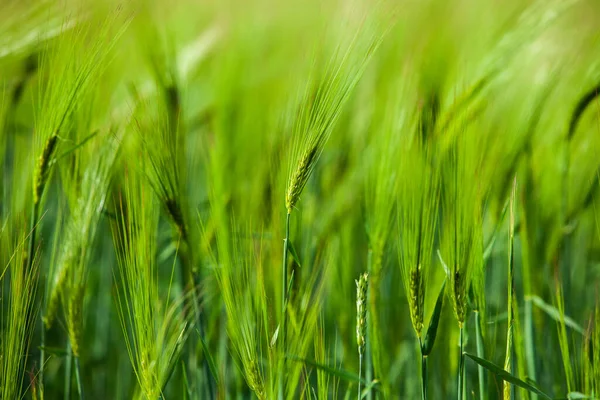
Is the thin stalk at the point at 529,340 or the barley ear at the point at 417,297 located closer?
the barley ear at the point at 417,297

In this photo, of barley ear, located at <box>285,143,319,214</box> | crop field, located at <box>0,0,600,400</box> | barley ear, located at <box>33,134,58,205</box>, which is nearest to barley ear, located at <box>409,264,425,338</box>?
crop field, located at <box>0,0,600,400</box>

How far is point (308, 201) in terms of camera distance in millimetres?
968

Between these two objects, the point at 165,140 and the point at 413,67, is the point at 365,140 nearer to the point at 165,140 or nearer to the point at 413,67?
the point at 413,67

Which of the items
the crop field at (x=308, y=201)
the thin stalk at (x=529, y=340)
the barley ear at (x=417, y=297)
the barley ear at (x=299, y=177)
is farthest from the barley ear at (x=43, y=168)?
the thin stalk at (x=529, y=340)

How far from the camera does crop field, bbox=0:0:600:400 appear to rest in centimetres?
63

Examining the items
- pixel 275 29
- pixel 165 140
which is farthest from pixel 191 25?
pixel 165 140

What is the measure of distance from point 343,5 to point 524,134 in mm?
237

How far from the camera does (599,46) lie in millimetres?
816

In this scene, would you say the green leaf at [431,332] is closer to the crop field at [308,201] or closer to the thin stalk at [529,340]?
the crop field at [308,201]

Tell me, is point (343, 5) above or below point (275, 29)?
below

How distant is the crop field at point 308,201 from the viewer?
63cm

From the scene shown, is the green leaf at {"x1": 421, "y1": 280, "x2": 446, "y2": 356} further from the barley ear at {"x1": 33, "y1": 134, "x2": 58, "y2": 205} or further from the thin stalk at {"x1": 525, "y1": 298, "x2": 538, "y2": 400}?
the barley ear at {"x1": 33, "y1": 134, "x2": 58, "y2": 205}

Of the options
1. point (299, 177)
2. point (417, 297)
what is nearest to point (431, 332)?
point (417, 297)

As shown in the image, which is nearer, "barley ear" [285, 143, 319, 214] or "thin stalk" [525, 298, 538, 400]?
"barley ear" [285, 143, 319, 214]
